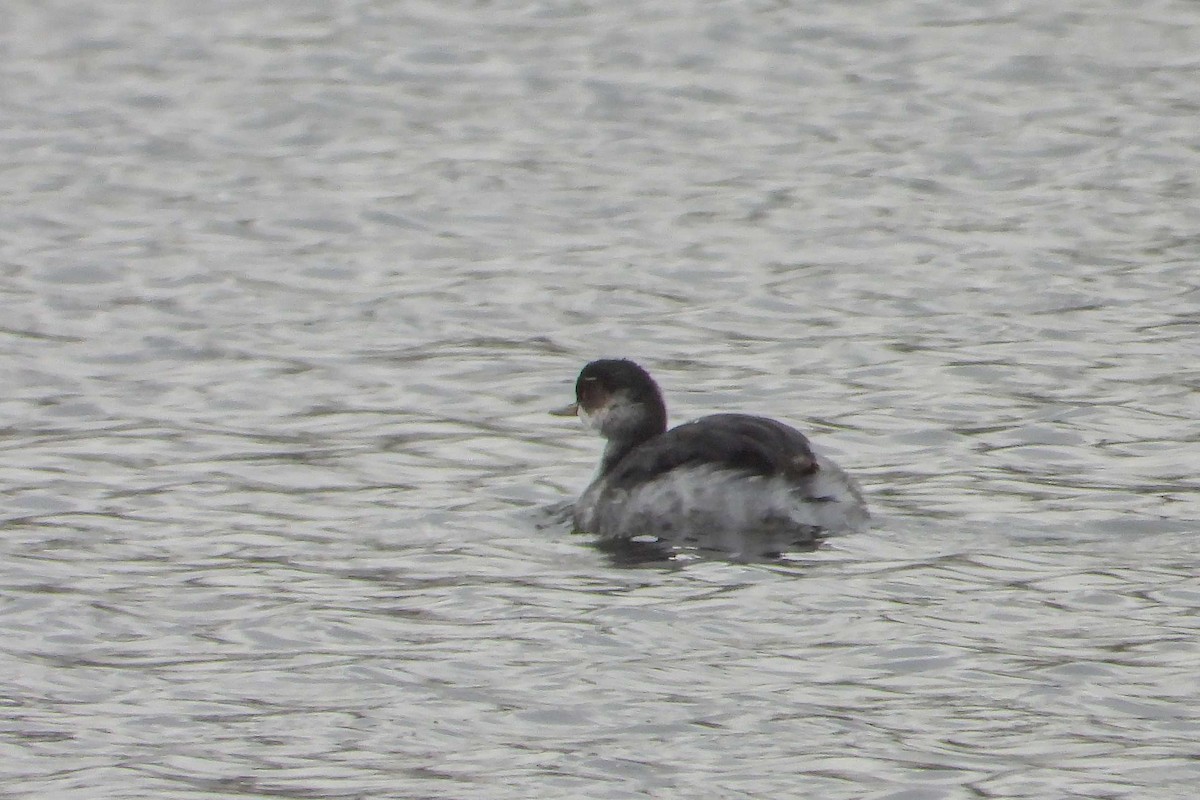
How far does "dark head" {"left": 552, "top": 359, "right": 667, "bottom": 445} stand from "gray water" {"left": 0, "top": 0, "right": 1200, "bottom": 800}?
0.38m

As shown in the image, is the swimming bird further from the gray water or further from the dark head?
the dark head

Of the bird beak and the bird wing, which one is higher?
the bird wing

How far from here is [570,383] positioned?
1270 centimetres

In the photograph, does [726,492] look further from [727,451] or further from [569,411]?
[569,411]

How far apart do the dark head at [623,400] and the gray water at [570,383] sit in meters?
0.38

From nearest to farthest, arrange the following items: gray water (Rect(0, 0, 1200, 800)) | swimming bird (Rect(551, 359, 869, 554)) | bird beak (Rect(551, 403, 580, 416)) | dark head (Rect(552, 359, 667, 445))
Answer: gray water (Rect(0, 0, 1200, 800))
swimming bird (Rect(551, 359, 869, 554))
dark head (Rect(552, 359, 667, 445))
bird beak (Rect(551, 403, 580, 416))

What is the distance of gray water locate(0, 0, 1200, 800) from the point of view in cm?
764

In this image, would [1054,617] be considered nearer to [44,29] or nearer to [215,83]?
[215,83]

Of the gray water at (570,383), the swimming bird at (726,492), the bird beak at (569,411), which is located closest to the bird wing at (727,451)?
the swimming bird at (726,492)

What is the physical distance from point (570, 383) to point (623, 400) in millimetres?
1716

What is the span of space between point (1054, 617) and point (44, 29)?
45.3ft

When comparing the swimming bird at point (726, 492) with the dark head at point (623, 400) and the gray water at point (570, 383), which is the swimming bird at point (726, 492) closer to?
the gray water at point (570, 383)

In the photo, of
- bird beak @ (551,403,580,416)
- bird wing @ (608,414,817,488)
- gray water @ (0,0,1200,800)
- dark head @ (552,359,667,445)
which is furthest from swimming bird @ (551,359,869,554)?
bird beak @ (551,403,580,416)

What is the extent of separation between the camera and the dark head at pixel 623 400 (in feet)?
36.0
